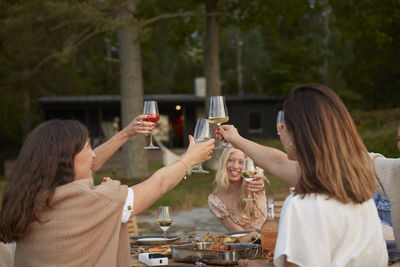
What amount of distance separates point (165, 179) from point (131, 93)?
13.7 m

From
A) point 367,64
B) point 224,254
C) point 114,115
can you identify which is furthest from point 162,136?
point 224,254

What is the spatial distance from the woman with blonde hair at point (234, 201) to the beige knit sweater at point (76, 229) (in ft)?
8.76

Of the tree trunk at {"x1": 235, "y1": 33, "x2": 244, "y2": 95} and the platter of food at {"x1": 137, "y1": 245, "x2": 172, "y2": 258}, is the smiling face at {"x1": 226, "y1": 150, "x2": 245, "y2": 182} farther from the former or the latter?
the tree trunk at {"x1": 235, "y1": 33, "x2": 244, "y2": 95}

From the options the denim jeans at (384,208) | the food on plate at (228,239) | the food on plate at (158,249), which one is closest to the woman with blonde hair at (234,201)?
the denim jeans at (384,208)

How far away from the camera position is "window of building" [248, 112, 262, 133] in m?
30.1

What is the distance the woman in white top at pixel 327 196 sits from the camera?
7.52ft

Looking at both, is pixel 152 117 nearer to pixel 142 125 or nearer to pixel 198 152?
pixel 142 125

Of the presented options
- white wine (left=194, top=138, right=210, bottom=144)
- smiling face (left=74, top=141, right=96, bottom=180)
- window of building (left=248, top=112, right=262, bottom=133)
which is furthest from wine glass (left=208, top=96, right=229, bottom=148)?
window of building (left=248, top=112, right=262, bottom=133)

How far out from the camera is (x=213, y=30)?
17938 millimetres

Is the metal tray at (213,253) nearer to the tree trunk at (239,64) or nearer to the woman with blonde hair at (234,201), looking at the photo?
the woman with blonde hair at (234,201)

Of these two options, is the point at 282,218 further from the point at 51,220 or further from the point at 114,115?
the point at 114,115

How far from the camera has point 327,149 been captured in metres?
2.32

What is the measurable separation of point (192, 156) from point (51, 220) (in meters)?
0.90

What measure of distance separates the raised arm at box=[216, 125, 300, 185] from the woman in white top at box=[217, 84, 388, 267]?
82 centimetres
